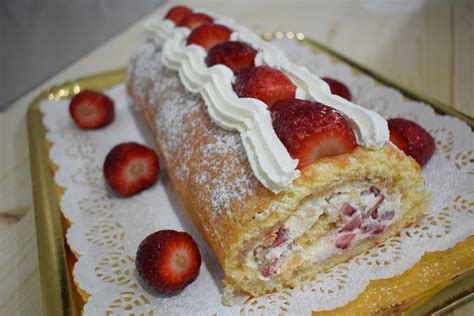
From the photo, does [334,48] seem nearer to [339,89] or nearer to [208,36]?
[339,89]

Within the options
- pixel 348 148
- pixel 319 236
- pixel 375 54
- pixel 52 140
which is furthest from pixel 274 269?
pixel 375 54

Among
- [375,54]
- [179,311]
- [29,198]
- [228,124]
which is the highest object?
[375,54]

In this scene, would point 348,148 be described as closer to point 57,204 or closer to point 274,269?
point 274,269

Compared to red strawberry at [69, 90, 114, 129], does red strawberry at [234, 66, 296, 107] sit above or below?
below

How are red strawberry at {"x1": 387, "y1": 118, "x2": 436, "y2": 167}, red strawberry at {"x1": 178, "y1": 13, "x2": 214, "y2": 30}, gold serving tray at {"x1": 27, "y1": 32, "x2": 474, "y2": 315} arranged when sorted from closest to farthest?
1. gold serving tray at {"x1": 27, "y1": 32, "x2": 474, "y2": 315}
2. red strawberry at {"x1": 387, "y1": 118, "x2": 436, "y2": 167}
3. red strawberry at {"x1": 178, "y1": 13, "x2": 214, "y2": 30}

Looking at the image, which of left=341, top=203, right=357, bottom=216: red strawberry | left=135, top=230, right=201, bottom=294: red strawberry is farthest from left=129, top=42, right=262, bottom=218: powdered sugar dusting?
left=341, top=203, right=357, bottom=216: red strawberry

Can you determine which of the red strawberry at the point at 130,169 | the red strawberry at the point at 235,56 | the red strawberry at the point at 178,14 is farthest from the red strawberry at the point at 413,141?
the red strawberry at the point at 178,14

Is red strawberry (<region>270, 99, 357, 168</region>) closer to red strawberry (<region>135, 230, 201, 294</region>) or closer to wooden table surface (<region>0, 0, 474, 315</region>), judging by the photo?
red strawberry (<region>135, 230, 201, 294</region>)
